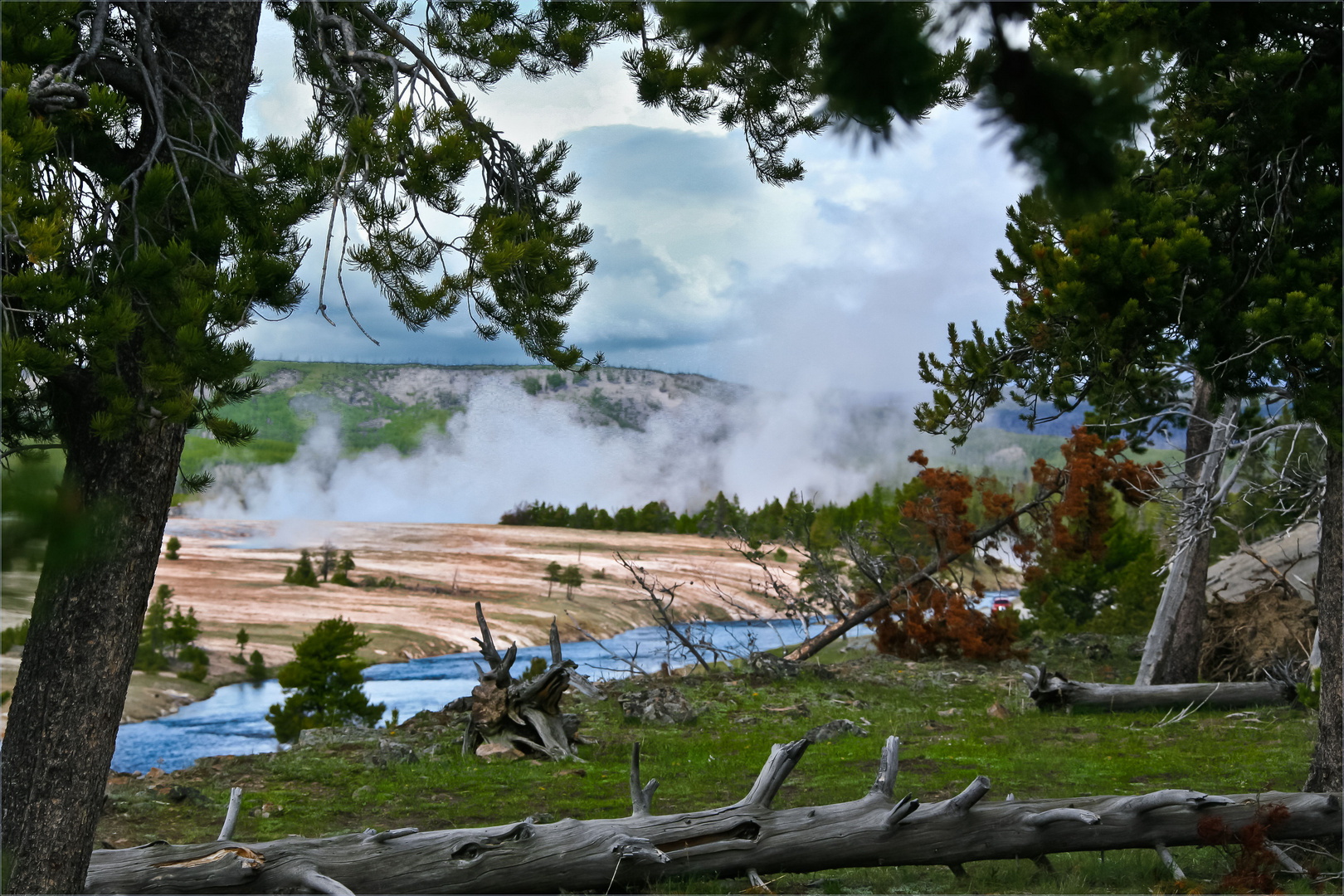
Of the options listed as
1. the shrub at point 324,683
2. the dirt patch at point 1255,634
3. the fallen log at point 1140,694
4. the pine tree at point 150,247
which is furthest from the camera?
the shrub at point 324,683

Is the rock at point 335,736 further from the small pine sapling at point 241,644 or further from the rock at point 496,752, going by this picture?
the small pine sapling at point 241,644

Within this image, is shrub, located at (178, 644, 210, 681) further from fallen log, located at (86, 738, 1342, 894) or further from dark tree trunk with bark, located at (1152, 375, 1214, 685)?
dark tree trunk with bark, located at (1152, 375, 1214, 685)

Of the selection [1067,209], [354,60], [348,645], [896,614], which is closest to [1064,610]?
[896,614]

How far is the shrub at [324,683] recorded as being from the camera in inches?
612

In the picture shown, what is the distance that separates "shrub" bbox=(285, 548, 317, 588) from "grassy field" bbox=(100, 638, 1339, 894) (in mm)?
21458

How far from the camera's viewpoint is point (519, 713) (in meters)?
10.0

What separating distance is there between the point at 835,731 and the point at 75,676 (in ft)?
26.5

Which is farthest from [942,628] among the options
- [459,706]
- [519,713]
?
[519,713]

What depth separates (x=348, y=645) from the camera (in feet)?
54.2

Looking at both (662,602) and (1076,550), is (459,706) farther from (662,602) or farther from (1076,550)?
(1076,550)

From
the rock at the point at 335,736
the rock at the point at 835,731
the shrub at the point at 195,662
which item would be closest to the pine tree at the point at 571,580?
the shrub at the point at 195,662

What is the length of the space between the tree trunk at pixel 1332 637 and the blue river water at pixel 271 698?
8.40 meters

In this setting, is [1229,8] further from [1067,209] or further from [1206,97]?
[1067,209]

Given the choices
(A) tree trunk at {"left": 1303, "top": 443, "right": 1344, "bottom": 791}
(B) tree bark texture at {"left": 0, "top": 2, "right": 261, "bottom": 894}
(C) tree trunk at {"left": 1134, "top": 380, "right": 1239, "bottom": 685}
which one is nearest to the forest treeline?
(C) tree trunk at {"left": 1134, "top": 380, "right": 1239, "bottom": 685}
